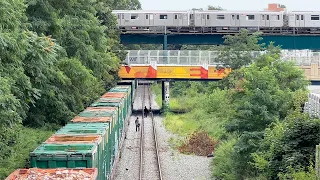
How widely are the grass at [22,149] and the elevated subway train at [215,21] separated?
108ft

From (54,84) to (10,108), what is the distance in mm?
10736

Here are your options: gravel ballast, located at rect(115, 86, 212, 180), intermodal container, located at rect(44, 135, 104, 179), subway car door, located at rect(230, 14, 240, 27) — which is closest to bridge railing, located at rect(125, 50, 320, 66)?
subway car door, located at rect(230, 14, 240, 27)

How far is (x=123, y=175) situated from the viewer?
75.9ft

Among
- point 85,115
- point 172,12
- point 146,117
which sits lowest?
point 146,117

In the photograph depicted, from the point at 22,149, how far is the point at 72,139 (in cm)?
281

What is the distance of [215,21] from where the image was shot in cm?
5478

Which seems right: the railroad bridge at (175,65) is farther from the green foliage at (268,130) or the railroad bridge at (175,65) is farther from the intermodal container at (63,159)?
the intermodal container at (63,159)

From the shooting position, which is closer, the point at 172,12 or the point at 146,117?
the point at 146,117

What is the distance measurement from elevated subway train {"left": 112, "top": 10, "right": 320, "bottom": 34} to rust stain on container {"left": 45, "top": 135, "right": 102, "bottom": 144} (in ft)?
125

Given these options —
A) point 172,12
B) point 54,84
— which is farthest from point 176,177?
point 172,12

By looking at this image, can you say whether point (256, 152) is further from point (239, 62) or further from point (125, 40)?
point (125, 40)

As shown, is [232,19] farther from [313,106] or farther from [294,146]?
[294,146]

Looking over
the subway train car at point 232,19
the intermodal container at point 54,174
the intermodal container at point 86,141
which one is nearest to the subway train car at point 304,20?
the subway train car at point 232,19

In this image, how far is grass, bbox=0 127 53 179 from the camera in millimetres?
16234
